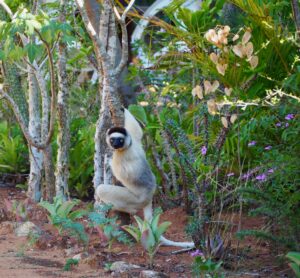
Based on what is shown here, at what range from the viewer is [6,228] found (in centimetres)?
741

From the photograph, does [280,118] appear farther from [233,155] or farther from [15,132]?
[15,132]

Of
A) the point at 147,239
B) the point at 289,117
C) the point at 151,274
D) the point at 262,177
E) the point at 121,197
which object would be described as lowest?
the point at 151,274

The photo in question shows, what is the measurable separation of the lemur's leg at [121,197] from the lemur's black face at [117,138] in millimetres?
471

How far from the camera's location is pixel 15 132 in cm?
1092

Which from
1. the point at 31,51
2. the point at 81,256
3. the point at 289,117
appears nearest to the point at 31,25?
the point at 31,51

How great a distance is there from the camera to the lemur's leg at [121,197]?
22.4ft

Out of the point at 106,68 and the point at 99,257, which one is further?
the point at 106,68

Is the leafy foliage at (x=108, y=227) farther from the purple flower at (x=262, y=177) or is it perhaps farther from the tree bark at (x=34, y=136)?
the tree bark at (x=34, y=136)

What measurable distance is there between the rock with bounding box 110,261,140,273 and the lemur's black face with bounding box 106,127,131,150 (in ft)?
4.33

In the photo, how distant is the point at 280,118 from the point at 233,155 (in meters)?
1.26

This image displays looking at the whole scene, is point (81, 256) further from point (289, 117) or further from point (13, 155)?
point (13, 155)

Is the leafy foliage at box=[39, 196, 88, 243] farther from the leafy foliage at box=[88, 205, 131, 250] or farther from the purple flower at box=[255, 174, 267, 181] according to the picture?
the purple flower at box=[255, 174, 267, 181]

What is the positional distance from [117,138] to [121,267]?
1.42m

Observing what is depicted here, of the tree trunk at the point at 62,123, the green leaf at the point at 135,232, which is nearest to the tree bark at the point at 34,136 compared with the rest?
the tree trunk at the point at 62,123
